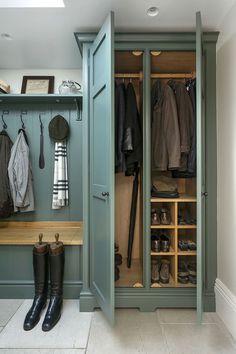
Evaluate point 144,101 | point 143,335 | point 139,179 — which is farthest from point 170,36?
point 143,335

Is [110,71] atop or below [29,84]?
below

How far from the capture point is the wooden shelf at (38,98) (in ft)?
7.14

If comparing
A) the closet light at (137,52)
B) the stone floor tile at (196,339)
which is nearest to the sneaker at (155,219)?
the stone floor tile at (196,339)

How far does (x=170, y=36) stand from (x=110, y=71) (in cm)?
71

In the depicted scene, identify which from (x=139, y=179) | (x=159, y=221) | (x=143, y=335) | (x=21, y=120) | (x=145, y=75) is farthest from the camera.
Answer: (x=21, y=120)

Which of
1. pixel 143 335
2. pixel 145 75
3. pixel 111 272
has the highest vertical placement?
pixel 145 75

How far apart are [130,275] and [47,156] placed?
145 centimetres

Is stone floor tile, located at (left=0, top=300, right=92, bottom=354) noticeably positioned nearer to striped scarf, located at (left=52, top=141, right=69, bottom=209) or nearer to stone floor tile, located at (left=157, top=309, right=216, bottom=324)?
stone floor tile, located at (left=157, top=309, right=216, bottom=324)

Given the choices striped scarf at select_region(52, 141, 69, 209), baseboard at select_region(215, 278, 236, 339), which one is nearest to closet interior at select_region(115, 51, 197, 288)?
baseboard at select_region(215, 278, 236, 339)

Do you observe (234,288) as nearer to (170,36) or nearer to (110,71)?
(110,71)

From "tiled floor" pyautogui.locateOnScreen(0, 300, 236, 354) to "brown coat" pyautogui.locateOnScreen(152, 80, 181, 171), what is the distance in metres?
1.16


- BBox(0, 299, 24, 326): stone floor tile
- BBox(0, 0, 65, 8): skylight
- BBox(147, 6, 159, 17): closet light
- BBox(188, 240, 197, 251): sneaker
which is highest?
BBox(0, 0, 65, 8): skylight

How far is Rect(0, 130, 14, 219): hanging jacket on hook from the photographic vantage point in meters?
2.23

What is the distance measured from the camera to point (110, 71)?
1486 millimetres
